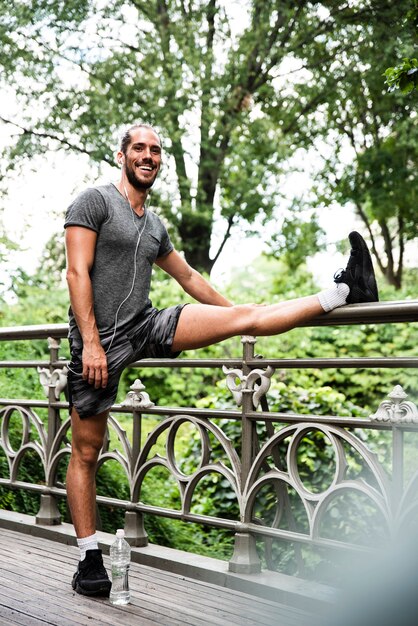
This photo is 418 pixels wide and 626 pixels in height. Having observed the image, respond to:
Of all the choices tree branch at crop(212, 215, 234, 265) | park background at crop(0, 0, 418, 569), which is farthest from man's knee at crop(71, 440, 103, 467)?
tree branch at crop(212, 215, 234, 265)

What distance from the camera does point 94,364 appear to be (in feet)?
10.4

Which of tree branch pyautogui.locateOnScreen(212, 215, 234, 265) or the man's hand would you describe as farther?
tree branch pyautogui.locateOnScreen(212, 215, 234, 265)

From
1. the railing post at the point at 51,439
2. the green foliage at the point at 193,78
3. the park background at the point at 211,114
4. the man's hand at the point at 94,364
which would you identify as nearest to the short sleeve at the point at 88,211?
the man's hand at the point at 94,364

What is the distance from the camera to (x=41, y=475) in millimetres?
6168

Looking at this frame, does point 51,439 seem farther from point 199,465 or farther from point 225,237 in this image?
point 225,237

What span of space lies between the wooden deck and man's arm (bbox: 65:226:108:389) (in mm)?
808

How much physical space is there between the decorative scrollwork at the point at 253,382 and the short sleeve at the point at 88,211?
0.88 meters

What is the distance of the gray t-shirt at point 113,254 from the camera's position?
3207 mm

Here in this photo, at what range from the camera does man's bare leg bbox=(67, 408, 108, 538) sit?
3.32 meters

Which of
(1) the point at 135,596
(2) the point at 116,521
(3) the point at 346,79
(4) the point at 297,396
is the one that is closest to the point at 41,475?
(2) the point at 116,521

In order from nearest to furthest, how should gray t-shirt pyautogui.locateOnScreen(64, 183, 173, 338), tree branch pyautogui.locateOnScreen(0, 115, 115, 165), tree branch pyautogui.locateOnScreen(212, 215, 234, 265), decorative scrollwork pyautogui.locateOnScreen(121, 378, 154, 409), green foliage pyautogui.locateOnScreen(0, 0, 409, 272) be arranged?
gray t-shirt pyautogui.locateOnScreen(64, 183, 173, 338) < decorative scrollwork pyautogui.locateOnScreen(121, 378, 154, 409) < green foliage pyautogui.locateOnScreen(0, 0, 409, 272) < tree branch pyautogui.locateOnScreen(0, 115, 115, 165) < tree branch pyautogui.locateOnScreen(212, 215, 234, 265)

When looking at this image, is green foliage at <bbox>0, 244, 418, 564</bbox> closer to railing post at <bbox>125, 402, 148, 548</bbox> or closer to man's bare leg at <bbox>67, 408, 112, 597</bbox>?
railing post at <bbox>125, 402, 148, 548</bbox>

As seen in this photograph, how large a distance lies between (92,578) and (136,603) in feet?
0.68

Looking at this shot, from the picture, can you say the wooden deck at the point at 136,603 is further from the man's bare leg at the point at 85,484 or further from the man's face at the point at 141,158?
the man's face at the point at 141,158
